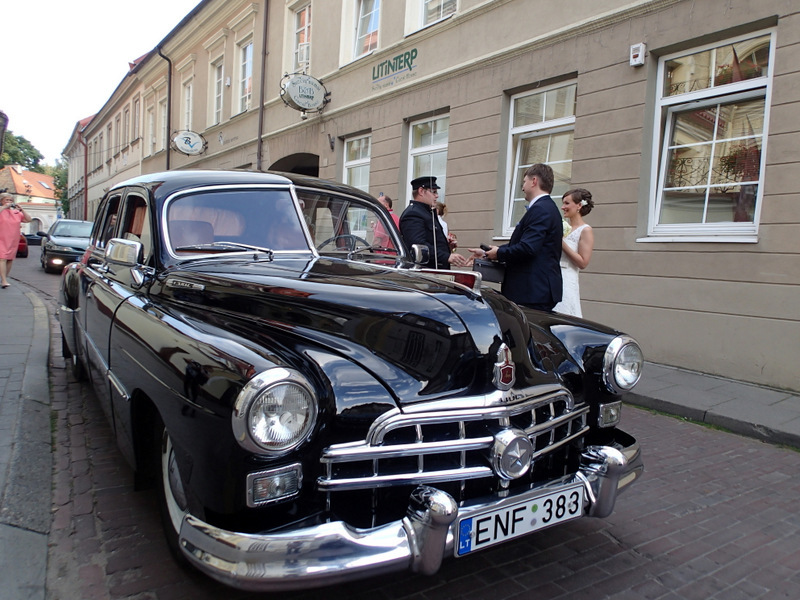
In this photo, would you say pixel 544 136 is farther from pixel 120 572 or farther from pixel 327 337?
pixel 120 572

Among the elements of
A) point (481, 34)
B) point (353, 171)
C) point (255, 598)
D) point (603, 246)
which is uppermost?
point (481, 34)

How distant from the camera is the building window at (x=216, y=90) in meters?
18.7

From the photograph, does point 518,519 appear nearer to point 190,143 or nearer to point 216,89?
point 190,143

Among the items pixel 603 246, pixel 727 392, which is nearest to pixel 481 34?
pixel 603 246

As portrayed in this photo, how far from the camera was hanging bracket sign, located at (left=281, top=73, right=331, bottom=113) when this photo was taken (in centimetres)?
1190

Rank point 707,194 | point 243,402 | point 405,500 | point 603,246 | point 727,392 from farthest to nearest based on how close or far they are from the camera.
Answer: point 603,246
point 707,194
point 727,392
point 405,500
point 243,402

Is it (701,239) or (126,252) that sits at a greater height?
(701,239)

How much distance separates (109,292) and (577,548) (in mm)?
2808

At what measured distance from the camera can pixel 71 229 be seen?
16.5 meters

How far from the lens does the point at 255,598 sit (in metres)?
2.17

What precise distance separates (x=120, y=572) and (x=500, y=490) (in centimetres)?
150

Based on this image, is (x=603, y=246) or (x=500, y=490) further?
(x=603, y=246)

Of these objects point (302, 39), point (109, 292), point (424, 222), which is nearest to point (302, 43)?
point (302, 39)

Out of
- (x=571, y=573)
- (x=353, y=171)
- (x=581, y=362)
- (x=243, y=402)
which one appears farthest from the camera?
(x=353, y=171)
